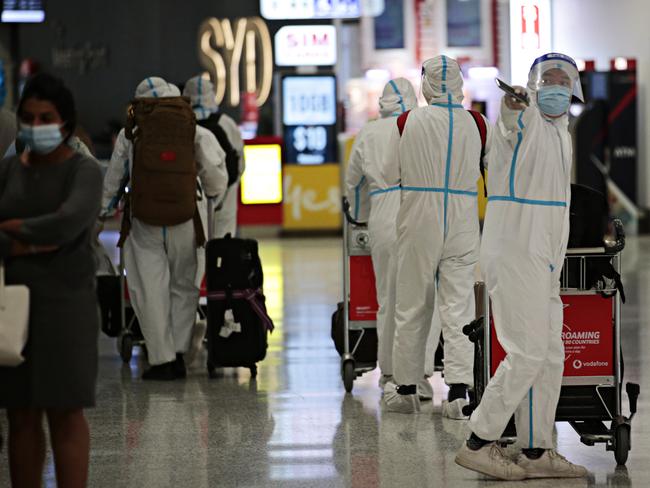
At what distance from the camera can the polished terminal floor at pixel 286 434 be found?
4.97 m

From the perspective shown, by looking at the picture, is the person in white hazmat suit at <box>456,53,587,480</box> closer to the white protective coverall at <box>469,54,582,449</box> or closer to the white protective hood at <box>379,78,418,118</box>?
the white protective coverall at <box>469,54,582,449</box>

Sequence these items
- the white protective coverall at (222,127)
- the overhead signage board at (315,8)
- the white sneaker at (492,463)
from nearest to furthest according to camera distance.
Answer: the white sneaker at (492,463) → the white protective coverall at (222,127) → the overhead signage board at (315,8)

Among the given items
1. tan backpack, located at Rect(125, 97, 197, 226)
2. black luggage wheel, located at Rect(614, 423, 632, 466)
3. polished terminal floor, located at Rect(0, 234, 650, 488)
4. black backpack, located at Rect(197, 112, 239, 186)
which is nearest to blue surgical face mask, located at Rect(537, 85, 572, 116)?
black luggage wheel, located at Rect(614, 423, 632, 466)

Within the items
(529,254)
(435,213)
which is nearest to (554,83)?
(529,254)

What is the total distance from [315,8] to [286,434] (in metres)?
15.5

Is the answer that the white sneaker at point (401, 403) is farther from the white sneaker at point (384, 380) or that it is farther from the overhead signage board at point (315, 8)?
the overhead signage board at point (315, 8)

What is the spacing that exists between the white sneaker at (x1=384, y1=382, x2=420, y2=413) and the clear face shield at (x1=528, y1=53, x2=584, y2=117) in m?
1.93

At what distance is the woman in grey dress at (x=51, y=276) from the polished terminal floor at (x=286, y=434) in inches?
40.4

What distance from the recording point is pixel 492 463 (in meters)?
4.86

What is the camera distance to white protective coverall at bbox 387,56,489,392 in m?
5.98

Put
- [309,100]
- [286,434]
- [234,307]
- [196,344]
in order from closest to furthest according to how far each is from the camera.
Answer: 1. [286,434]
2. [234,307]
3. [196,344]
4. [309,100]

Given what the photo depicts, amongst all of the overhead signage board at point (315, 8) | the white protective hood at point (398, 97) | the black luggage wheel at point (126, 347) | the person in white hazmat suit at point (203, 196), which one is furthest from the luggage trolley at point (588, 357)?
the overhead signage board at point (315, 8)

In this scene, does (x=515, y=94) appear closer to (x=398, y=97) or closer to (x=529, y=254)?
(x=529, y=254)

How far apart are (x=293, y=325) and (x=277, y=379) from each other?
2341 mm
